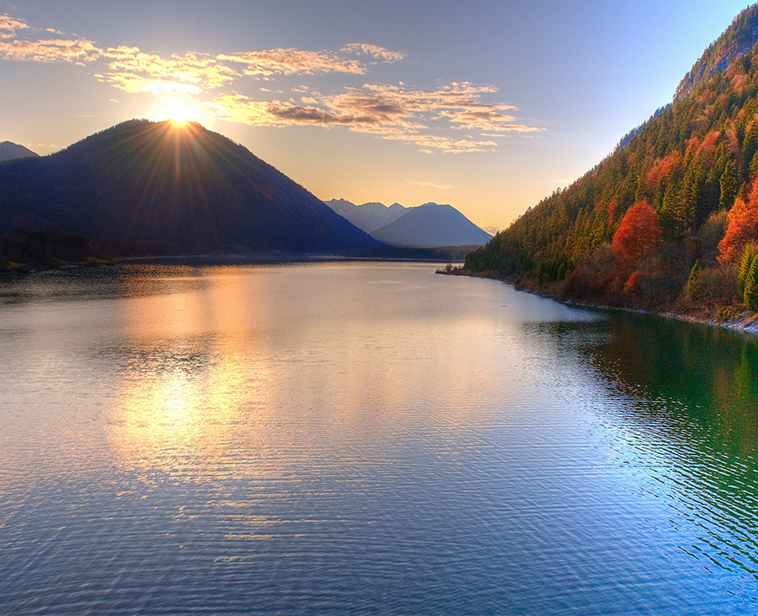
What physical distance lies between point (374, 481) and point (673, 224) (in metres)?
65.7

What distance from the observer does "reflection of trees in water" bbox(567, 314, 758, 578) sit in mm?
15164

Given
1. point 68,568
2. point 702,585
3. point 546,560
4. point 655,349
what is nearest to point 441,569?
point 546,560

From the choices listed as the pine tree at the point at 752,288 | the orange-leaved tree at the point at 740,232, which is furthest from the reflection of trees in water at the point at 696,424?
the orange-leaved tree at the point at 740,232

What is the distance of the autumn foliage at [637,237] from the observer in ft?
231

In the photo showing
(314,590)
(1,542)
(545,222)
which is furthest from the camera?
(545,222)

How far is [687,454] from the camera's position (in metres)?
20.3

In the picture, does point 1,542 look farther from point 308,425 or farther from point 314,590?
point 308,425

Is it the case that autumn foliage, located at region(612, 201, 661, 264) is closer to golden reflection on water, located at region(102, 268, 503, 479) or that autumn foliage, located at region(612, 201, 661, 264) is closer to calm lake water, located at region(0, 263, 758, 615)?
golden reflection on water, located at region(102, 268, 503, 479)

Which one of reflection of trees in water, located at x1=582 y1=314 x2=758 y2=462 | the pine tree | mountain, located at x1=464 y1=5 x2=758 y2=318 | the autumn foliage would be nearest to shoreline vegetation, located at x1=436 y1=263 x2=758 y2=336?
mountain, located at x1=464 y1=5 x2=758 y2=318

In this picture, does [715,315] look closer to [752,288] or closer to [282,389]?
[752,288]

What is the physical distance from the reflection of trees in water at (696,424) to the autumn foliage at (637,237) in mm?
25473

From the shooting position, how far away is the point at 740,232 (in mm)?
57312

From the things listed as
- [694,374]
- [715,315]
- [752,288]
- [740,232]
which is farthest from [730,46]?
[694,374]

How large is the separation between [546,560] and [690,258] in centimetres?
6000
